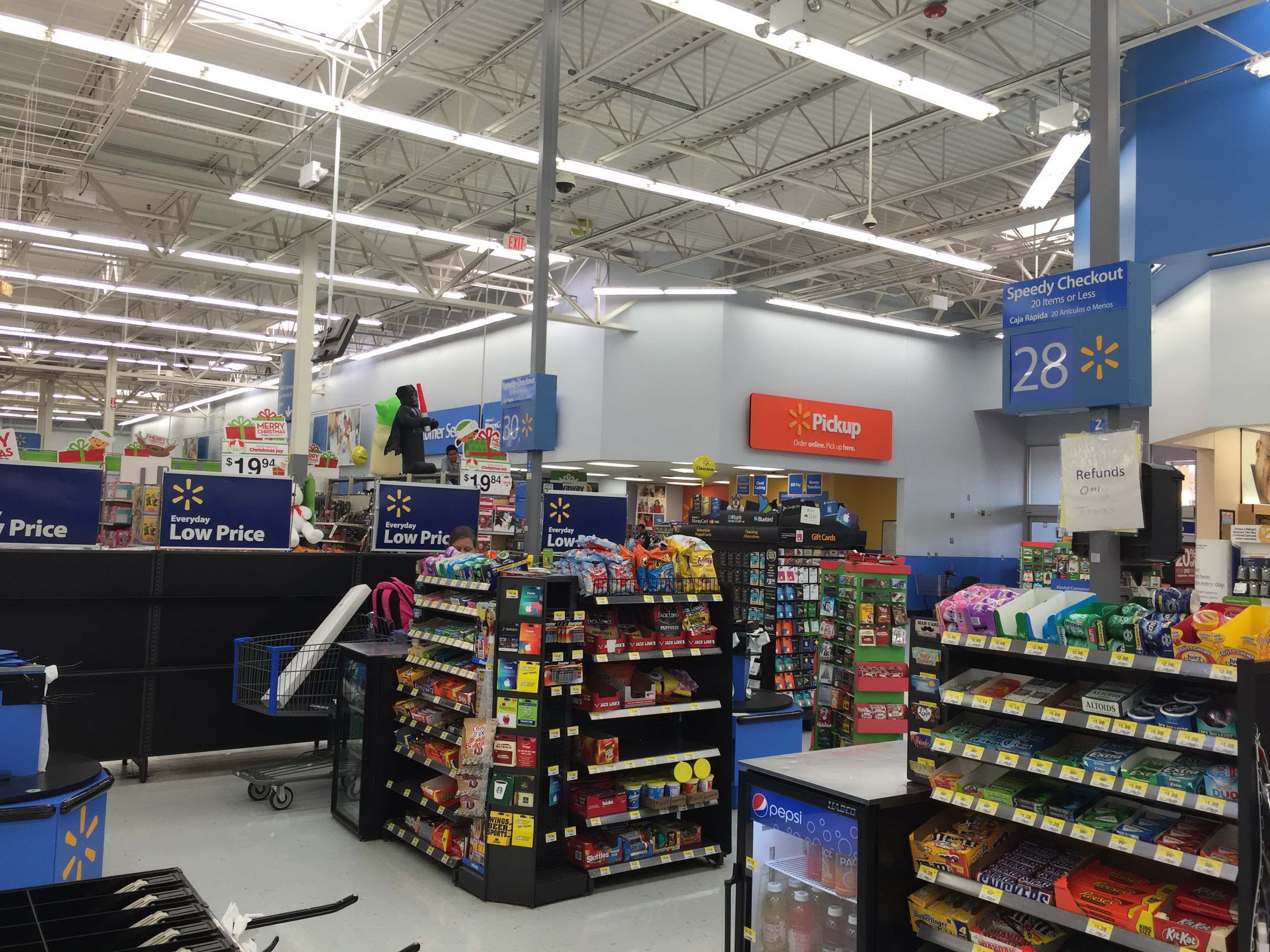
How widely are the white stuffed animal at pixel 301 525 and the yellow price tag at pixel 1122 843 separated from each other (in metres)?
6.43

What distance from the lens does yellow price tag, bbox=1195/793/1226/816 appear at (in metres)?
2.65

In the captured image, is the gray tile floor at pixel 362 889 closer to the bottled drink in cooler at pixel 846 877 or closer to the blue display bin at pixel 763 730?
the blue display bin at pixel 763 730

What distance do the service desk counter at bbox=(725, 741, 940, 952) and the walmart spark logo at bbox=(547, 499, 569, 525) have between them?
5.59 meters

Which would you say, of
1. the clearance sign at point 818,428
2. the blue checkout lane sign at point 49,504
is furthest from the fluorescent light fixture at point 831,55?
the clearance sign at point 818,428

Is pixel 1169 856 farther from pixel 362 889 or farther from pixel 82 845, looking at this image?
pixel 362 889

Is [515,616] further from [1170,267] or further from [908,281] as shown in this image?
[908,281]

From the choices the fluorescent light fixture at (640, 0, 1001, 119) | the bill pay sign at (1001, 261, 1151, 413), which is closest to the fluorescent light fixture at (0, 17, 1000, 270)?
the fluorescent light fixture at (640, 0, 1001, 119)

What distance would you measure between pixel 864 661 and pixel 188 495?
18.1 feet

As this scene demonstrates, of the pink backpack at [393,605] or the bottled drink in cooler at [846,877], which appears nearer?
the bottled drink in cooler at [846,877]

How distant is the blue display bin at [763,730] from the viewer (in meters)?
5.86

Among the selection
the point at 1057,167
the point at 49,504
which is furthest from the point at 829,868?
the point at 1057,167

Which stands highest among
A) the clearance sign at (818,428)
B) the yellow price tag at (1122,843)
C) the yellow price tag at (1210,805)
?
the clearance sign at (818,428)

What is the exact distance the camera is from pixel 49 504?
6.70 meters

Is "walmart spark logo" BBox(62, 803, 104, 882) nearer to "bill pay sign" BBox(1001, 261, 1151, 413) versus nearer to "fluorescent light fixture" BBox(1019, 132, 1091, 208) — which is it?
"bill pay sign" BBox(1001, 261, 1151, 413)
